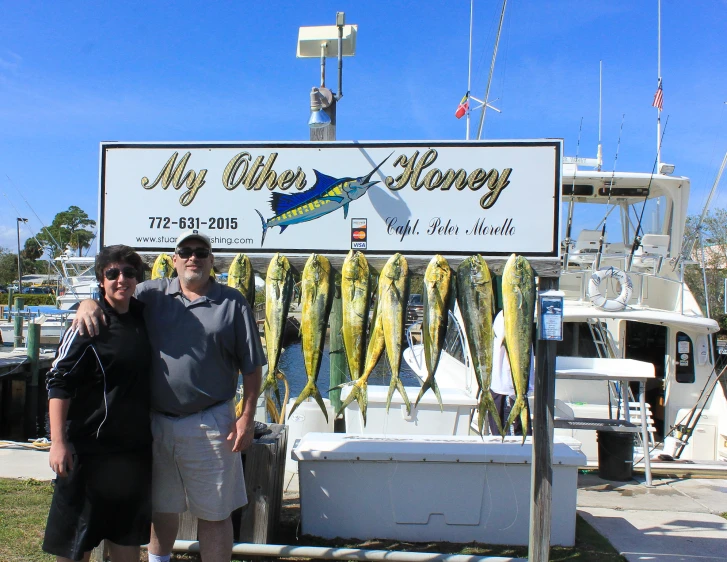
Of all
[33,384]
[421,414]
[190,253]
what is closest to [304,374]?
[33,384]

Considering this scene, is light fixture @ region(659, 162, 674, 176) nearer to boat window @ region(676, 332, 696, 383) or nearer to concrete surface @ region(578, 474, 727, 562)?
boat window @ region(676, 332, 696, 383)

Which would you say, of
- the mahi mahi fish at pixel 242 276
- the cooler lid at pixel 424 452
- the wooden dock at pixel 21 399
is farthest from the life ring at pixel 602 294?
the wooden dock at pixel 21 399

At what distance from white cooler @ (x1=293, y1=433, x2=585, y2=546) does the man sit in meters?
1.08

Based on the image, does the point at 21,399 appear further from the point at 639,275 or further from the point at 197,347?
the point at 197,347

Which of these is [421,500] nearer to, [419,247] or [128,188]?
[419,247]

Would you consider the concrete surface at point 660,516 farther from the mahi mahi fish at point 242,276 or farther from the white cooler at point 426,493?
the mahi mahi fish at point 242,276

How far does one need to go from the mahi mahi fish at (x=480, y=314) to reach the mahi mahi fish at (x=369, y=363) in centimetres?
40

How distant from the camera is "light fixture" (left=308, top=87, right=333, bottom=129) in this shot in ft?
10.3

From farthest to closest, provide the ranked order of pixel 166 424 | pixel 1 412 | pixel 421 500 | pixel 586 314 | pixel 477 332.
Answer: pixel 1 412 < pixel 586 314 < pixel 421 500 < pixel 477 332 < pixel 166 424

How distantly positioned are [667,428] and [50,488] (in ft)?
25.2

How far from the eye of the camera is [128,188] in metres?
3.17

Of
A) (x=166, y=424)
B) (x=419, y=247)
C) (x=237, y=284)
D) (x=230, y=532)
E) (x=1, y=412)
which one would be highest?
(x=419, y=247)

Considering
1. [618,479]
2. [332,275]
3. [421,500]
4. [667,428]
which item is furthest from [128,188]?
[667,428]

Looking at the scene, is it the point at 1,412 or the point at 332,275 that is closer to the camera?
the point at 332,275
